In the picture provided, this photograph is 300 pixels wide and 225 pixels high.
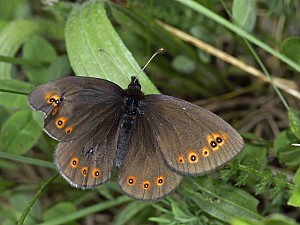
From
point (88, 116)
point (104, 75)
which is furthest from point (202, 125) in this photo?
point (104, 75)

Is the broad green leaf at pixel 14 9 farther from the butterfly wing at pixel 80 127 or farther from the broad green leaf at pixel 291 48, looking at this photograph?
the broad green leaf at pixel 291 48

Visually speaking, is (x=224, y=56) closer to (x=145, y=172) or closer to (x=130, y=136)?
(x=130, y=136)

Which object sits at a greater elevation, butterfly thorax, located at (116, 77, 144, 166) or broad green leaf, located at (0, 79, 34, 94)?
butterfly thorax, located at (116, 77, 144, 166)

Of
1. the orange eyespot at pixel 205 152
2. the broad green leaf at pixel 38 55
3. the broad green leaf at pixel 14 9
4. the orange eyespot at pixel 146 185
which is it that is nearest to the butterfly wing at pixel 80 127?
the orange eyespot at pixel 146 185

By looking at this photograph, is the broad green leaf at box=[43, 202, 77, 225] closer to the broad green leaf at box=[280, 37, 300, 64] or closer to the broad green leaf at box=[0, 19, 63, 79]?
the broad green leaf at box=[0, 19, 63, 79]

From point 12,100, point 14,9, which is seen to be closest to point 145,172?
point 12,100

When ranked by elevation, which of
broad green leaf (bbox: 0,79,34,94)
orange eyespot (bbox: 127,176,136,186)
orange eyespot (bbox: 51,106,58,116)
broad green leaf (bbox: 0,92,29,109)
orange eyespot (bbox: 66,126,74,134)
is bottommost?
broad green leaf (bbox: 0,92,29,109)

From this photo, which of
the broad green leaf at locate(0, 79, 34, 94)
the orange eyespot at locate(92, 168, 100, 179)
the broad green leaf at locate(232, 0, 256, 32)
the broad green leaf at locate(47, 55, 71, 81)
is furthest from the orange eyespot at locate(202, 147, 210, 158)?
the broad green leaf at locate(47, 55, 71, 81)
